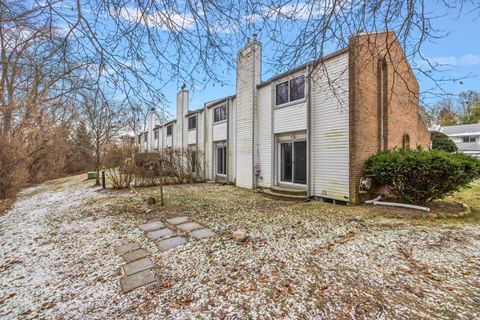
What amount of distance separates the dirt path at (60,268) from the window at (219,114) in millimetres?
8317

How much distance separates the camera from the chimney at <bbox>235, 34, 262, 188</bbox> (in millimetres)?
10328

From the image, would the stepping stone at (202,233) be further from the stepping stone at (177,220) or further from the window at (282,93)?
the window at (282,93)

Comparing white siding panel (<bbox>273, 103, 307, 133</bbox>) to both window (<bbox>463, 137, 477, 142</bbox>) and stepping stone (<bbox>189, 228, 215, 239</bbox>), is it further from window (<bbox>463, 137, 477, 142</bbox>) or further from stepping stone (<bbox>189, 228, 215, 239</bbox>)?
window (<bbox>463, 137, 477, 142</bbox>)

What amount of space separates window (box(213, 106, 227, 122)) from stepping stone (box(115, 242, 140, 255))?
368 inches

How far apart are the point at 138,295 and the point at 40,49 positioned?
3.64 meters

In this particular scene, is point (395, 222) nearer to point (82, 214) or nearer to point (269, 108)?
point (269, 108)

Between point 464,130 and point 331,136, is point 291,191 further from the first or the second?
point 464,130

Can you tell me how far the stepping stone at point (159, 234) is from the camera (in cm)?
447

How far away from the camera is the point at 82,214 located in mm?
6391

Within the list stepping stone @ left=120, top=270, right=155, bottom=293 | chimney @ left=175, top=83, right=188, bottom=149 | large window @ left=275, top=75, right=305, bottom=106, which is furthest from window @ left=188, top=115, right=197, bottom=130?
stepping stone @ left=120, top=270, right=155, bottom=293

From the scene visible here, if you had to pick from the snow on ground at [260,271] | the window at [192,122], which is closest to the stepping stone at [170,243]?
the snow on ground at [260,271]

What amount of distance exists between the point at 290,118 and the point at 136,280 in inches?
295

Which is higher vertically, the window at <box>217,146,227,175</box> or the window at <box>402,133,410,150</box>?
the window at <box>402,133,410,150</box>

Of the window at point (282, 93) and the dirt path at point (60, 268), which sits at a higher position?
the window at point (282, 93)
